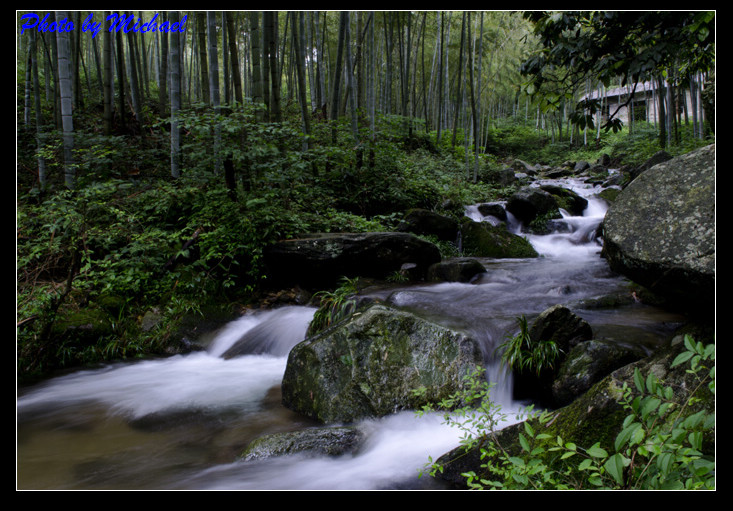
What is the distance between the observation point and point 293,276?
22.1 feet

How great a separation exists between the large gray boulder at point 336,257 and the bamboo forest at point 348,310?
43mm

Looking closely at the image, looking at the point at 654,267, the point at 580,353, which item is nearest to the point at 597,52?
the point at 654,267

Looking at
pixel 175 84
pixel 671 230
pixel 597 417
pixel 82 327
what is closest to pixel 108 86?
pixel 175 84

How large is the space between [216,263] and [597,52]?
552 centimetres

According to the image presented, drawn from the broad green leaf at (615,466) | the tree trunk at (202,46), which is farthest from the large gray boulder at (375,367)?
the tree trunk at (202,46)

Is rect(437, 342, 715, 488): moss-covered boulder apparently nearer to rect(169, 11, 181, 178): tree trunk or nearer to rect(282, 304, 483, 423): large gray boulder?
rect(282, 304, 483, 423): large gray boulder

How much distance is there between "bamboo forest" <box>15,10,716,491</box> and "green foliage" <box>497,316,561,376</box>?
0.06ft

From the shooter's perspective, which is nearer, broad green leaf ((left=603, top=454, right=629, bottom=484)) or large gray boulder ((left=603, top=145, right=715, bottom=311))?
broad green leaf ((left=603, top=454, right=629, bottom=484))

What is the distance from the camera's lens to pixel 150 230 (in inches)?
258

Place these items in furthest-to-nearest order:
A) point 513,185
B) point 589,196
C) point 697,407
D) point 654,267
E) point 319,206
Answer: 1. point 513,185
2. point 589,196
3. point 319,206
4. point 654,267
5. point 697,407

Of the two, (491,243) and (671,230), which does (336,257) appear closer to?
(491,243)

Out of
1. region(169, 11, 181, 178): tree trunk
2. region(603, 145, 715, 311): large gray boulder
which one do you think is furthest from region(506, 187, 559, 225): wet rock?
region(603, 145, 715, 311): large gray boulder

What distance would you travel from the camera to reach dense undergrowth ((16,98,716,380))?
210 inches
